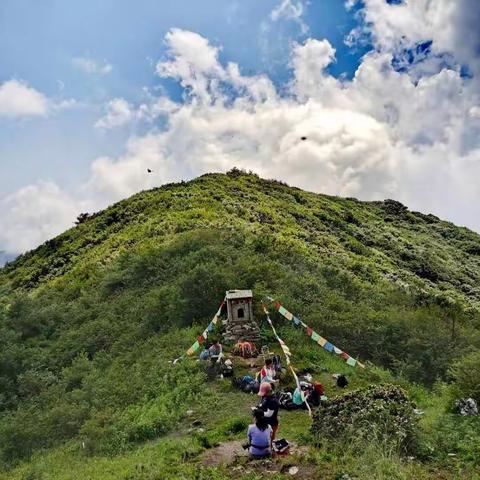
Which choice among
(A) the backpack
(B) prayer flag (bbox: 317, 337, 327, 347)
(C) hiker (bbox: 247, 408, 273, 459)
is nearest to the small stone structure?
(A) the backpack

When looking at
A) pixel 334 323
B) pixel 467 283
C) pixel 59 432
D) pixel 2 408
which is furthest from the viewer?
pixel 467 283

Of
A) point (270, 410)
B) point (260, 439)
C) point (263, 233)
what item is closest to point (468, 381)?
point (270, 410)

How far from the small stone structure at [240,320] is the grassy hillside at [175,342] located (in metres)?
0.75

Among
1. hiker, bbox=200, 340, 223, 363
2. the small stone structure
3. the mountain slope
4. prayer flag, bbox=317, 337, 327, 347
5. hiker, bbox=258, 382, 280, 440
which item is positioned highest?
the mountain slope

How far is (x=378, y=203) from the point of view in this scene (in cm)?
10569

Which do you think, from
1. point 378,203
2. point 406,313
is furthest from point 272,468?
point 378,203

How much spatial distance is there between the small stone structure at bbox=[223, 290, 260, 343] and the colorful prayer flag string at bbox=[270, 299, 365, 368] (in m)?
1.48

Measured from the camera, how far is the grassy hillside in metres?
14.7

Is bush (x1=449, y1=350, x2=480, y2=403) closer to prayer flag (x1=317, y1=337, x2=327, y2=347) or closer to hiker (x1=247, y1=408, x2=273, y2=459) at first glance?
prayer flag (x1=317, y1=337, x2=327, y2=347)

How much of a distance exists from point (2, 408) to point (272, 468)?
1638 cm

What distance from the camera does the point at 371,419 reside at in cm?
1231

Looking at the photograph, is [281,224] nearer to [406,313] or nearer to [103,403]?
[406,313]

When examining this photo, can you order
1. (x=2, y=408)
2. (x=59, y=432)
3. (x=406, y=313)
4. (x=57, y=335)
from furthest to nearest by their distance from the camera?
(x=57, y=335)
(x=406, y=313)
(x=2, y=408)
(x=59, y=432)

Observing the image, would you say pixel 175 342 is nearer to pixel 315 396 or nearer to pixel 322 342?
pixel 322 342
